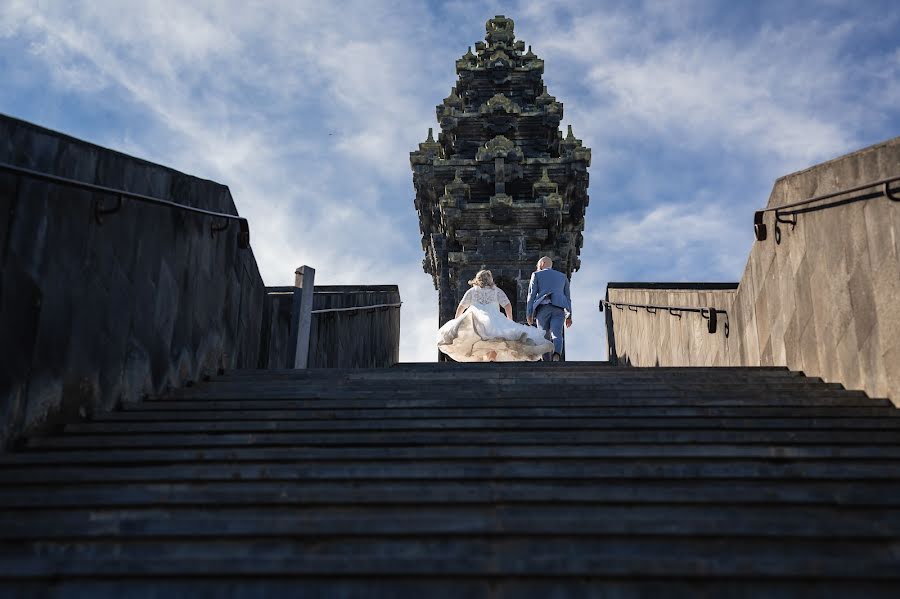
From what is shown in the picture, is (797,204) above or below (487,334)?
above

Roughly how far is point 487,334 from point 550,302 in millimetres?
1091

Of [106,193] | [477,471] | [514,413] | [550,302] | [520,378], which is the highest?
[550,302]

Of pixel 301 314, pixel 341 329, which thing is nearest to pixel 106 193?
pixel 301 314

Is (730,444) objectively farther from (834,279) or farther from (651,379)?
(834,279)

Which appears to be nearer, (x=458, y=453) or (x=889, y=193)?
(x=458, y=453)

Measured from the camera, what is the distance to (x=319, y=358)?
10602mm

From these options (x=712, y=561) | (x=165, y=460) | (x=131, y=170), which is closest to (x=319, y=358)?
(x=131, y=170)

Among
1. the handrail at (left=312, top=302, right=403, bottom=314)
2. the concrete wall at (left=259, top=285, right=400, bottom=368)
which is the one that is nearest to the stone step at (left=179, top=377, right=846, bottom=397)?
the concrete wall at (left=259, top=285, right=400, bottom=368)

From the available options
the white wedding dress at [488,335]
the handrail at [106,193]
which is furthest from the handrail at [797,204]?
the white wedding dress at [488,335]

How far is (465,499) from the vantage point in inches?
143

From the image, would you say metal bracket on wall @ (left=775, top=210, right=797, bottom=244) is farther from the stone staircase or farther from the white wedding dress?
the white wedding dress

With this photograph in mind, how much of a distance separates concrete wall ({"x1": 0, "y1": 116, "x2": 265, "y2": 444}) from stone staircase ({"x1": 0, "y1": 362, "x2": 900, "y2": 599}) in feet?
1.08

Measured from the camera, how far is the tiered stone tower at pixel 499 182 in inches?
854

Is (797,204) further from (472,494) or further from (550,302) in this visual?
(550,302)
